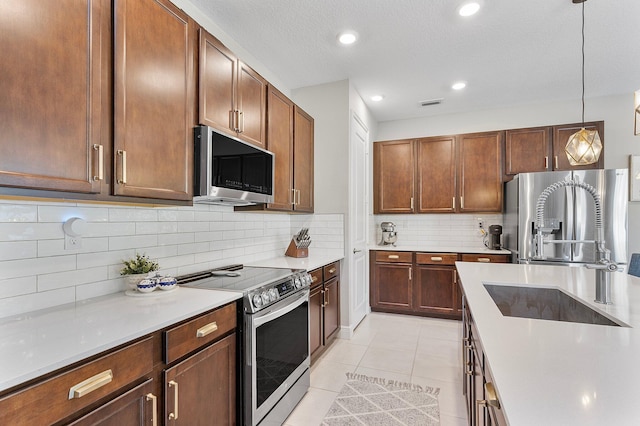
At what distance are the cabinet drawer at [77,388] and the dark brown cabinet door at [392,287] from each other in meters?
3.35

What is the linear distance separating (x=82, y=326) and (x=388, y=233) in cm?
389

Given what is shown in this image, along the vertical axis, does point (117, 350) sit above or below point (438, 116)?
below

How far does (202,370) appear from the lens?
4.81 feet

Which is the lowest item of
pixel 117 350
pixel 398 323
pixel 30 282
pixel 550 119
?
pixel 398 323

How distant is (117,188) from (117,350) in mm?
687

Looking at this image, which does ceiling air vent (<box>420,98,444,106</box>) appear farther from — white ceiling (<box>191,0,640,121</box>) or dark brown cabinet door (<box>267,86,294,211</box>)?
dark brown cabinet door (<box>267,86,294,211</box>)

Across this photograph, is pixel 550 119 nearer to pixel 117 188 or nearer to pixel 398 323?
pixel 398 323

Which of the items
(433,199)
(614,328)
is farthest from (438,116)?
(614,328)

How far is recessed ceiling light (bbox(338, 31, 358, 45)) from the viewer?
2596 mm

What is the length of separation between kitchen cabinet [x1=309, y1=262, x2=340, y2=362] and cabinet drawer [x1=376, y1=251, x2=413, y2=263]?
1.07 metres

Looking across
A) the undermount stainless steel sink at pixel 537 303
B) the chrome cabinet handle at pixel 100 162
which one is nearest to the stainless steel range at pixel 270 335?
the chrome cabinet handle at pixel 100 162

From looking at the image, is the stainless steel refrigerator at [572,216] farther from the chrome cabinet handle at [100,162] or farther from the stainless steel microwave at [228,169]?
the chrome cabinet handle at [100,162]

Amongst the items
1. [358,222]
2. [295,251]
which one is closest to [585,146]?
[358,222]

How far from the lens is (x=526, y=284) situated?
6.09 ft
